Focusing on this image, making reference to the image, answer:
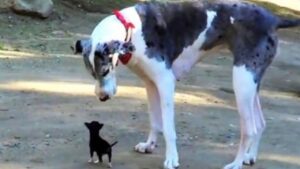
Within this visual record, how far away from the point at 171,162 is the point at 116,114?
74.8 inches

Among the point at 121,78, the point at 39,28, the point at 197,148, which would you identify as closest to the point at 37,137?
the point at 197,148

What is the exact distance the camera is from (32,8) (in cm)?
1446

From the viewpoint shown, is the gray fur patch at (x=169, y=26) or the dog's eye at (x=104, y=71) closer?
the dog's eye at (x=104, y=71)

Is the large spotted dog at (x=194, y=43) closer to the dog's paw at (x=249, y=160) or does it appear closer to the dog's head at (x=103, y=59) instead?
the dog's paw at (x=249, y=160)

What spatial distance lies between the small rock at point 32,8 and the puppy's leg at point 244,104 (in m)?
8.95

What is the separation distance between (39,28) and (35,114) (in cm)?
647

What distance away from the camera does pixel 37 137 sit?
22.0 ft

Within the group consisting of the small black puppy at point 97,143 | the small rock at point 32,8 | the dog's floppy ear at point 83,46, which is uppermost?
the dog's floppy ear at point 83,46

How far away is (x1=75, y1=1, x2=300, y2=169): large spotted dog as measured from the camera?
5.80 metres

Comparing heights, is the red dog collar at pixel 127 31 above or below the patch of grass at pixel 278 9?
above

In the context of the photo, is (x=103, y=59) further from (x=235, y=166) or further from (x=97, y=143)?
(x=235, y=166)

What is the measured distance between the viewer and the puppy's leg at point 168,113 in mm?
5867

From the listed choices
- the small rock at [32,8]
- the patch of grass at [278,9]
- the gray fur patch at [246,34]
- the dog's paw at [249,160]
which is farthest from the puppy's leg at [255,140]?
the patch of grass at [278,9]

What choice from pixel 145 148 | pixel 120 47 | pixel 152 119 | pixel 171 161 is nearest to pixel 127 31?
pixel 120 47
